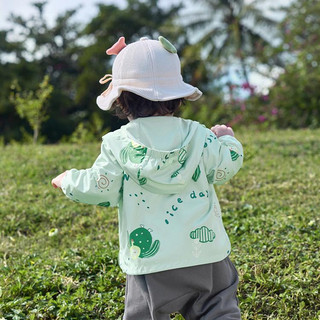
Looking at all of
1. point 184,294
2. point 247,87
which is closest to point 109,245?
point 184,294

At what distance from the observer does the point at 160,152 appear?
6.37ft

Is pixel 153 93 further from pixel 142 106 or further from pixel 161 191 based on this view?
pixel 161 191

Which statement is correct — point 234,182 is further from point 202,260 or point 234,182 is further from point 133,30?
point 133,30

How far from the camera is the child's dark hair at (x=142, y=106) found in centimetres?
202

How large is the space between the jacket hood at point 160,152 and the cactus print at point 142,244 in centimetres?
17

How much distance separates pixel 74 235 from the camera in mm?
3900

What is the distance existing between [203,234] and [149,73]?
0.66 meters

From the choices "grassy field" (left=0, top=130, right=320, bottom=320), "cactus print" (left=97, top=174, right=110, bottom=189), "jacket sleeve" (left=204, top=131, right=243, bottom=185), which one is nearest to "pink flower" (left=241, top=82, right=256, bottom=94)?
"grassy field" (left=0, top=130, right=320, bottom=320)

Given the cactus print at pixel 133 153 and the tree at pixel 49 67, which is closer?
the cactus print at pixel 133 153

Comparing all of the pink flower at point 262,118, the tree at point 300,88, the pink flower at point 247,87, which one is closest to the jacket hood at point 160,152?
the tree at point 300,88

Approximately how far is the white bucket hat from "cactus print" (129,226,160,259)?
1.68 feet

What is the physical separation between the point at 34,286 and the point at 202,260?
1.30 meters

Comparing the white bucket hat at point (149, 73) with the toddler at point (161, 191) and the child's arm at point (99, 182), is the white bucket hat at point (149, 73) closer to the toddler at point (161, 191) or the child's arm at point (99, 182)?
the toddler at point (161, 191)

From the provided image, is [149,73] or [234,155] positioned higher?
[149,73]
